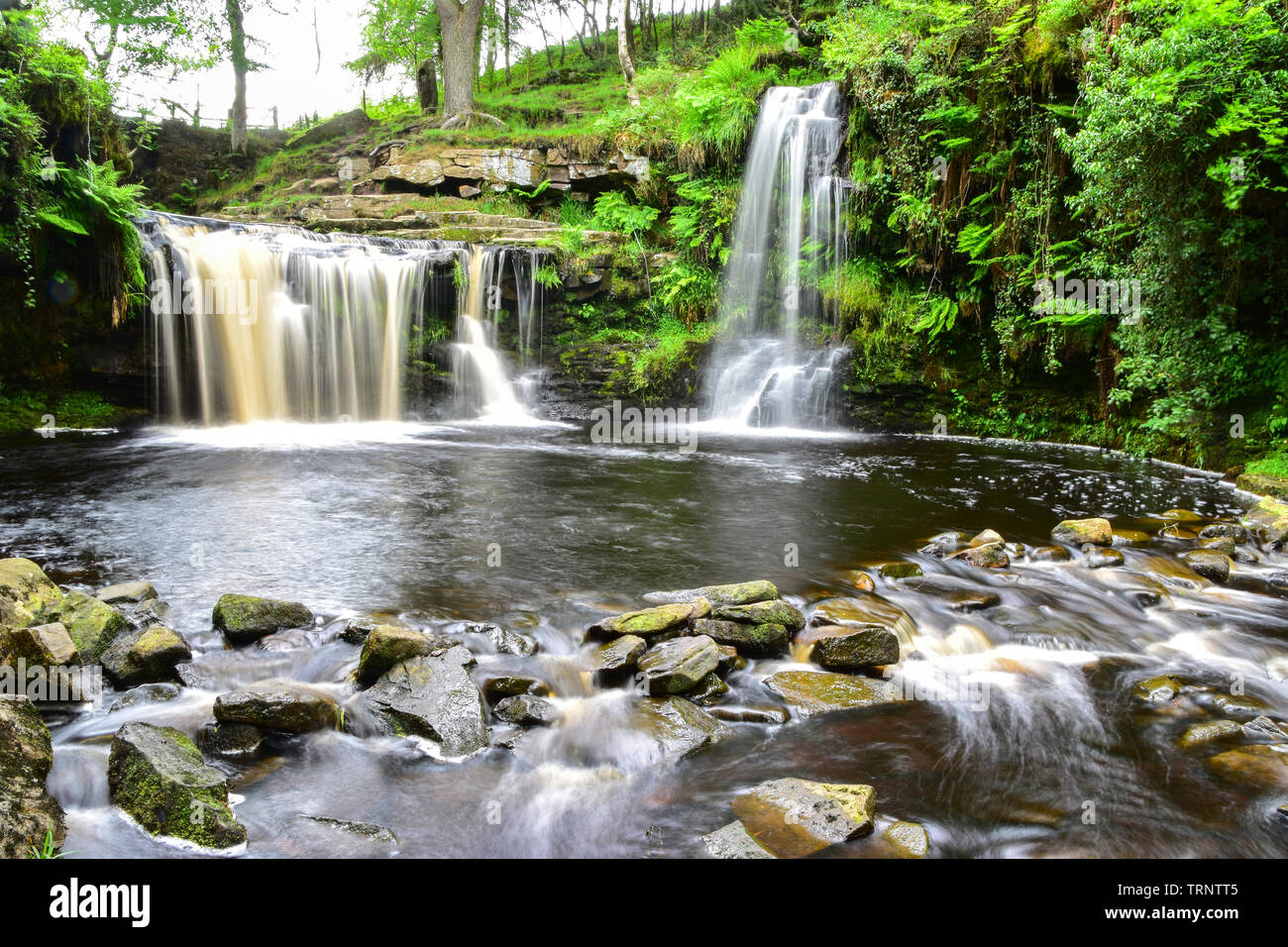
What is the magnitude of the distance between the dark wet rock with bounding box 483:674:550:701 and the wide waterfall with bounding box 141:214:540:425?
12.5m

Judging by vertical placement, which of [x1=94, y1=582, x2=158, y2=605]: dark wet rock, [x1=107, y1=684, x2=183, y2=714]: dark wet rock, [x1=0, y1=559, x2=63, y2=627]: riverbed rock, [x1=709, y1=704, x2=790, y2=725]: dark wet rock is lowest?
[x1=709, y1=704, x2=790, y2=725]: dark wet rock

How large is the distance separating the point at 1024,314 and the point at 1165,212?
3.20m

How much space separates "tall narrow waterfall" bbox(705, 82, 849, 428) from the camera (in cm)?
1505

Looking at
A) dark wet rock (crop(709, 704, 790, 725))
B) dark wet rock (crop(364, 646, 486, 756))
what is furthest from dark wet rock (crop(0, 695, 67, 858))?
dark wet rock (crop(709, 704, 790, 725))

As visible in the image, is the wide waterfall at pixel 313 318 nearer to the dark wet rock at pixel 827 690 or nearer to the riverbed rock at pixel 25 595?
the riverbed rock at pixel 25 595

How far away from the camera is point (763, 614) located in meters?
4.83

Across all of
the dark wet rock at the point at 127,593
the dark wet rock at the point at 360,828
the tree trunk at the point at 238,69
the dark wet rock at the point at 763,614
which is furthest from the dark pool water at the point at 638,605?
the tree trunk at the point at 238,69

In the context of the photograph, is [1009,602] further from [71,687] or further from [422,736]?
[71,687]

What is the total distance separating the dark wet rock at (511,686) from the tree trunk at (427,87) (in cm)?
2893

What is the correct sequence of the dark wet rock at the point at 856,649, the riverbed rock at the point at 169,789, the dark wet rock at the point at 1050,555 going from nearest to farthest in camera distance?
1. the riverbed rock at the point at 169,789
2. the dark wet rock at the point at 856,649
3. the dark wet rock at the point at 1050,555

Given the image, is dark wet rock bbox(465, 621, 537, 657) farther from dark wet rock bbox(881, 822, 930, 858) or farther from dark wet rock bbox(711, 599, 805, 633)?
dark wet rock bbox(881, 822, 930, 858)

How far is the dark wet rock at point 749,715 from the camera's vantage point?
3.92 meters

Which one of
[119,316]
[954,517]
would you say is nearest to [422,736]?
[954,517]

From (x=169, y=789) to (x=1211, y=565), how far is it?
752 cm
